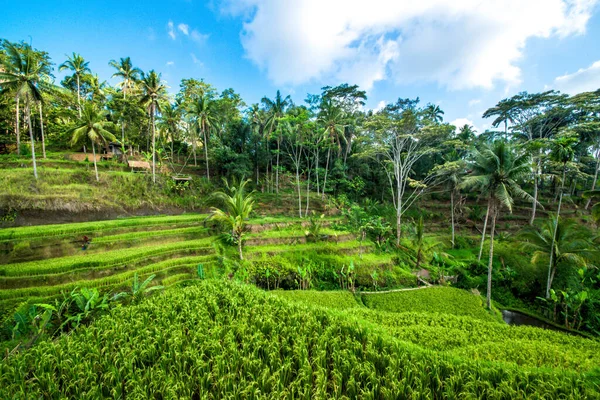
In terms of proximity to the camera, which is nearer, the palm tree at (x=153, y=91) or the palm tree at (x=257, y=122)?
the palm tree at (x=153, y=91)

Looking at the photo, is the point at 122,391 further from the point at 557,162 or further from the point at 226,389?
the point at 557,162

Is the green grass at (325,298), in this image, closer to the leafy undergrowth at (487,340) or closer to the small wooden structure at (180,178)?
the leafy undergrowth at (487,340)

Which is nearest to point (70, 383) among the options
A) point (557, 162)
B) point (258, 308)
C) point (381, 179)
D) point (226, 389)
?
point (226, 389)

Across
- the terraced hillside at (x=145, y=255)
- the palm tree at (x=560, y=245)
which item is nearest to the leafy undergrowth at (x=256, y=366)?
the terraced hillside at (x=145, y=255)

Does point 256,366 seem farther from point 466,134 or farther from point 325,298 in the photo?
point 466,134

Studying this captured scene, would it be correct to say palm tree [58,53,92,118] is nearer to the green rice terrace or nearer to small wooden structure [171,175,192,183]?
the green rice terrace

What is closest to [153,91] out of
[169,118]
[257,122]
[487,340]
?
[169,118]
